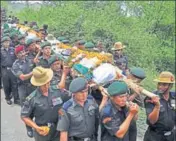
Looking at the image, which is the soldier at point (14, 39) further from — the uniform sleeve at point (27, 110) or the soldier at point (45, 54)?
the uniform sleeve at point (27, 110)

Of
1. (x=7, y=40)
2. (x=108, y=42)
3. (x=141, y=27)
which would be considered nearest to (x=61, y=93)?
(x=7, y=40)

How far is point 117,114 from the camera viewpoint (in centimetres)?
435

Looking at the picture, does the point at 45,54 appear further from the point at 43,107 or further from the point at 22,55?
the point at 43,107

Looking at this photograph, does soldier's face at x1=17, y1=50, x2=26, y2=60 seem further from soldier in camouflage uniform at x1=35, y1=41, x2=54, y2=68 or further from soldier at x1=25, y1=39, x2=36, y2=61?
soldier in camouflage uniform at x1=35, y1=41, x2=54, y2=68

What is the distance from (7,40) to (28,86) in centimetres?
172

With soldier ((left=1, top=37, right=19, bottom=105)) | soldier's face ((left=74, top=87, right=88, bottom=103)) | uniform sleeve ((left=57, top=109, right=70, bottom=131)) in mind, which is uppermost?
soldier's face ((left=74, top=87, right=88, bottom=103))

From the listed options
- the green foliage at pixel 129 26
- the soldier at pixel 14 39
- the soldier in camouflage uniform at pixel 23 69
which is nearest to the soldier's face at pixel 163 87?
the soldier in camouflage uniform at pixel 23 69

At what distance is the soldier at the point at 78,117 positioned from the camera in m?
4.49

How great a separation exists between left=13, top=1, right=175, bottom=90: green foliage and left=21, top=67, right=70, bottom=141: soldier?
399 inches

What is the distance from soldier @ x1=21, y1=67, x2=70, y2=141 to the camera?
513cm

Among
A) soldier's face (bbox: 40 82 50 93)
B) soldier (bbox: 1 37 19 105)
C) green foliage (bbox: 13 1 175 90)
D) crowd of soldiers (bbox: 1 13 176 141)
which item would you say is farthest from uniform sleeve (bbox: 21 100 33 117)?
green foliage (bbox: 13 1 175 90)

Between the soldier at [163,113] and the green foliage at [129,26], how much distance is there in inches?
402

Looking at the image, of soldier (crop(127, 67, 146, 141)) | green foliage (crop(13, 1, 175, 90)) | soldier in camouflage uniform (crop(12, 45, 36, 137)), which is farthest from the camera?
green foliage (crop(13, 1, 175, 90))

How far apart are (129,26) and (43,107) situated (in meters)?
16.8
